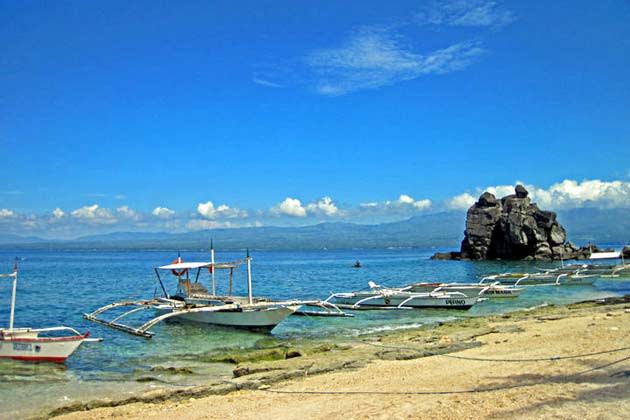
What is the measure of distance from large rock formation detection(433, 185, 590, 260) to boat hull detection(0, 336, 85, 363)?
87749 mm

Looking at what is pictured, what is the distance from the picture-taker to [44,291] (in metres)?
52.9

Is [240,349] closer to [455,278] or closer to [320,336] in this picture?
[320,336]

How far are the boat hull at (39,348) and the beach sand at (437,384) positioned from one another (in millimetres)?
6528

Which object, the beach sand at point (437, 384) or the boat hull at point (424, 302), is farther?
the boat hull at point (424, 302)

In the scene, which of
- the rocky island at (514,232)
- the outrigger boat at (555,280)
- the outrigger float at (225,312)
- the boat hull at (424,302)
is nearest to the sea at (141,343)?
the outrigger float at (225,312)

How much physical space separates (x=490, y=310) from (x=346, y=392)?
23281mm

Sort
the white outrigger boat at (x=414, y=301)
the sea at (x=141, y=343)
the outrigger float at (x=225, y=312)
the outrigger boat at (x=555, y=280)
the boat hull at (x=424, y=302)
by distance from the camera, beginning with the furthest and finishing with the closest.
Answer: the outrigger boat at (x=555, y=280) < the white outrigger boat at (x=414, y=301) < the boat hull at (x=424, y=302) < the outrigger float at (x=225, y=312) < the sea at (x=141, y=343)

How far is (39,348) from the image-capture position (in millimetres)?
19547

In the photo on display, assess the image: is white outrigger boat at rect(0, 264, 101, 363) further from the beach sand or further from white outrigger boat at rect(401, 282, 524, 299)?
white outrigger boat at rect(401, 282, 524, 299)

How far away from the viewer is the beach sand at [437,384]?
416 inches

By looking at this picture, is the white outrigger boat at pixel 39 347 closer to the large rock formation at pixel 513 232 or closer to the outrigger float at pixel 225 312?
the outrigger float at pixel 225 312

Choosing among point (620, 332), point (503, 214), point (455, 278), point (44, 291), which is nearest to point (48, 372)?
point (620, 332)

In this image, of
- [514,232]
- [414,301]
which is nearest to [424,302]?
[414,301]

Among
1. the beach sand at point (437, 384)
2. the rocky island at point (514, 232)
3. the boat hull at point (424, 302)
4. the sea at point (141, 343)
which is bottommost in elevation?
the sea at point (141, 343)
